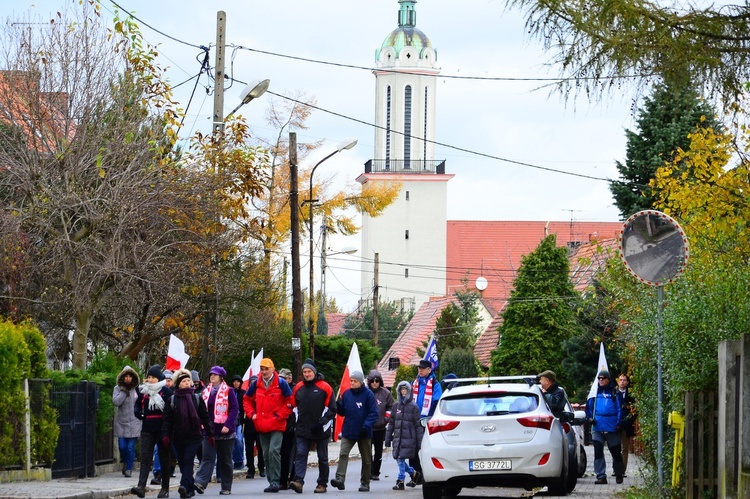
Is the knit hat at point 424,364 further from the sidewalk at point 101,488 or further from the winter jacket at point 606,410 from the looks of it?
the sidewalk at point 101,488

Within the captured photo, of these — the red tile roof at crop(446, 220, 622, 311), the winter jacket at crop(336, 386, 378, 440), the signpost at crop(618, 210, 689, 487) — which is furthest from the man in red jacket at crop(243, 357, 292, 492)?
the red tile roof at crop(446, 220, 622, 311)

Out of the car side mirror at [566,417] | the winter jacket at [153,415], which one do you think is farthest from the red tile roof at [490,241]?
the winter jacket at [153,415]

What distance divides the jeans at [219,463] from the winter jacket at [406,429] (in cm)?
251

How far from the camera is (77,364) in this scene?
985 inches

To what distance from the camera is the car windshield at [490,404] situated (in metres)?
16.7

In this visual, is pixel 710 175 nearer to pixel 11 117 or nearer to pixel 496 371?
pixel 11 117

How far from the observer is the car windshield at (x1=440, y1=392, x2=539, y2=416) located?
16.7 meters

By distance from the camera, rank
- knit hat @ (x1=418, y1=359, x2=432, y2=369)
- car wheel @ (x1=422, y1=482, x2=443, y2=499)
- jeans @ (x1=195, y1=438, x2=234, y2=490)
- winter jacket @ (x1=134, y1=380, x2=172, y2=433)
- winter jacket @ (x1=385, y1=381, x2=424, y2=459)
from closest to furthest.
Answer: car wheel @ (x1=422, y1=482, x2=443, y2=499) < winter jacket @ (x1=134, y1=380, x2=172, y2=433) < jeans @ (x1=195, y1=438, x2=234, y2=490) < winter jacket @ (x1=385, y1=381, x2=424, y2=459) < knit hat @ (x1=418, y1=359, x2=432, y2=369)

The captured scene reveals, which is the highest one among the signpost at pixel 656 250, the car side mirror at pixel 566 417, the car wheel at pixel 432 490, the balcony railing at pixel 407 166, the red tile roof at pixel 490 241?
the balcony railing at pixel 407 166

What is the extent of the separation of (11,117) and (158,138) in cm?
295

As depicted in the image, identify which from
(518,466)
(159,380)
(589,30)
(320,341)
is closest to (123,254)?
(159,380)

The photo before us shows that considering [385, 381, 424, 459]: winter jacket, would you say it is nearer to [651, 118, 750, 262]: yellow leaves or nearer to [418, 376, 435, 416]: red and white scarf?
[418, 376, 435, 416]: red and white scarf

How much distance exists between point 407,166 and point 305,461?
9635cm

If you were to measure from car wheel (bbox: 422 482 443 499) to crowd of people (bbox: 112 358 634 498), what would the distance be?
1508 millimetres
